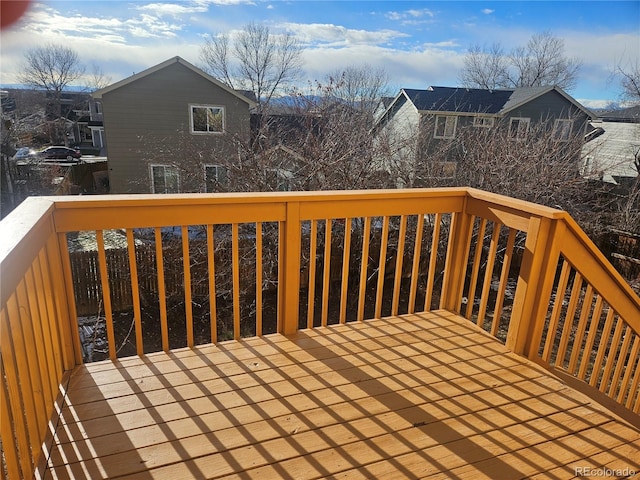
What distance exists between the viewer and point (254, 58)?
16094 mm

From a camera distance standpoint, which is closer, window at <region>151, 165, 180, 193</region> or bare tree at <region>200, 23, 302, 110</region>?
window at <region>151, 165, 180, 193</region>

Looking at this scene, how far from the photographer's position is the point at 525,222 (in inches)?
96.3

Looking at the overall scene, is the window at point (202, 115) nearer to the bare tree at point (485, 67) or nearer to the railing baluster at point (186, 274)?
the railing baluster at point (186, 274)

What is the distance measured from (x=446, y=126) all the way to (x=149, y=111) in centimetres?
819

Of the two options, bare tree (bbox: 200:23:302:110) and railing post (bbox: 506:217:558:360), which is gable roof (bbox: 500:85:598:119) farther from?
railing post (bbox: 506:217:558:360)

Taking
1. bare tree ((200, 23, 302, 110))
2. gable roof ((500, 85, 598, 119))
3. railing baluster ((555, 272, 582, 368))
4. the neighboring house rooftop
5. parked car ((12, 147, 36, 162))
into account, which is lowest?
parked car ((12, 147, 36, 162))

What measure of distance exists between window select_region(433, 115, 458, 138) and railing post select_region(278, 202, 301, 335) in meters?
6.77

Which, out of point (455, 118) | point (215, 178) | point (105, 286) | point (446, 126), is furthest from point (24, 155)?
point (105, 286)

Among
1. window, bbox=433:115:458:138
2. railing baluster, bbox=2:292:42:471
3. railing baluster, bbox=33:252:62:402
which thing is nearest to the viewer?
railing baluster, bbox=2:292:42:471

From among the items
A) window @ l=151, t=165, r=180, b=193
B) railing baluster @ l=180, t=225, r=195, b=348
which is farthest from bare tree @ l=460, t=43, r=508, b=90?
railing baluster @ l=180, t=225, r=195, b=348

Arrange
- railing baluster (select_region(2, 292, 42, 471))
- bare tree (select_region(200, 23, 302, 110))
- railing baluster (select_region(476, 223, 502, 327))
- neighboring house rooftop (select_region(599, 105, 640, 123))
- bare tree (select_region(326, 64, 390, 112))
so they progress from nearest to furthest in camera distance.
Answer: railing baluster (select_region(2, 292, 42, 471))
railing baluster (select_region(476, 223, 502, 327))
bare tree (select_region(326, 64, 390, 112))
neighboring house rooftop (select_region(599, 105, 640, 123))
bare tree (select_region(200, 23, 302, 110))

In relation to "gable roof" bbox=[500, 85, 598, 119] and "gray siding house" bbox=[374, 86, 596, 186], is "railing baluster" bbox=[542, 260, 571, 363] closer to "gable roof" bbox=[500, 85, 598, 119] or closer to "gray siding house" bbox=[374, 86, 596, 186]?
"gray siding house" bbox=[374, 86, 596, 186]

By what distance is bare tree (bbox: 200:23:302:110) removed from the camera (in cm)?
1505

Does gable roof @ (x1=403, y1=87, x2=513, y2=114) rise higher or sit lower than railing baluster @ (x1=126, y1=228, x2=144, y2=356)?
higher
